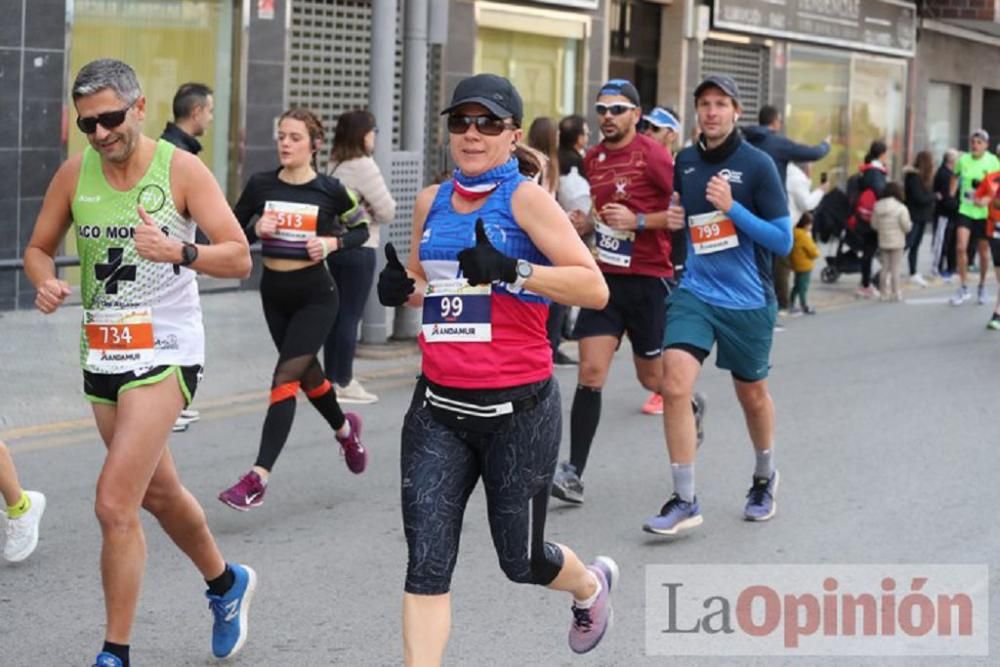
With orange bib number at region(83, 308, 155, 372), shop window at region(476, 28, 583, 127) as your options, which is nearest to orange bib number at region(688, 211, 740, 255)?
orange bib number at region(83, 308, 155, 372)

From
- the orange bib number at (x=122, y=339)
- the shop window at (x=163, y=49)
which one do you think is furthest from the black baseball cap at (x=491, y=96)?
the shop window at (x=163, y=49)

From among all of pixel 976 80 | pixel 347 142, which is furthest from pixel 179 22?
pixel 976 80

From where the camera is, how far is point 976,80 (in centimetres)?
3644

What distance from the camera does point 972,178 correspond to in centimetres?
1988

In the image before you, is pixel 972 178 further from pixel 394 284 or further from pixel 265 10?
pixel 394 284

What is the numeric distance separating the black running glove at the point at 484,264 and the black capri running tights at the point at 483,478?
403mm

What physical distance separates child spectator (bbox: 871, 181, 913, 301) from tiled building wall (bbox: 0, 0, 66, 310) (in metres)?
8.87

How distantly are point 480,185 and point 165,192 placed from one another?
0.99 m

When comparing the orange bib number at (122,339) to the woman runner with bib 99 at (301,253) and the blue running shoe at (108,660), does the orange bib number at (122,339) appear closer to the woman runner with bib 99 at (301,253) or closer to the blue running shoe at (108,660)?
the blue running shoe at (108,660)

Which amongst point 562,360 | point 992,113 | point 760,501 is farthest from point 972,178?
point 992,113

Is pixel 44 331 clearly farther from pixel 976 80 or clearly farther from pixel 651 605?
pixel 976 80

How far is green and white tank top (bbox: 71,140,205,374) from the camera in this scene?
5375 mm

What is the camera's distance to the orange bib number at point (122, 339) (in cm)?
539

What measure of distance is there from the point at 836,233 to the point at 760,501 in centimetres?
1366
